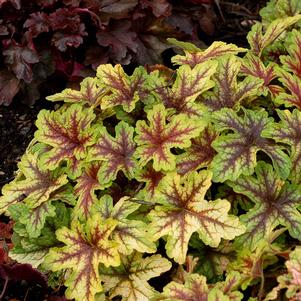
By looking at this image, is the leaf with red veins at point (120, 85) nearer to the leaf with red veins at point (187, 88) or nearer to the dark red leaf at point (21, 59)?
the leaf with red veins at point (187, 88)

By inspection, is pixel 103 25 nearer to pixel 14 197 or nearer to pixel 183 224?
pixel 14 197

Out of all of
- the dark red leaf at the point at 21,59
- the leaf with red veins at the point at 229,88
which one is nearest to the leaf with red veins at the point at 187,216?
the leaf with red veins at the point at 229,88

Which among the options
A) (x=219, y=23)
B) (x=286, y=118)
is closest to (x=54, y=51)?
(x=219, y=23)

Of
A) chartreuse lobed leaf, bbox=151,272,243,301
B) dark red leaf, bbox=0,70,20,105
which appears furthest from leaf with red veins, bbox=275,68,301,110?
dark red leaf, bbox=0,70,20,105

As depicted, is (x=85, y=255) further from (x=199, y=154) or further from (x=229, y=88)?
(x=229, y=88)

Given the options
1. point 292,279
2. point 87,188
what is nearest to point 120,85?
point 87,188
